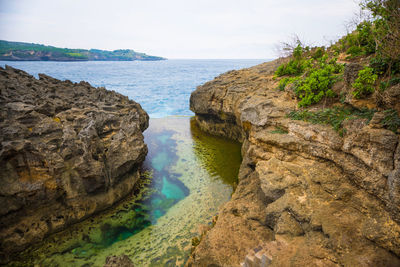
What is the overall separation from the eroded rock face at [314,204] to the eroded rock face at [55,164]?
6.65 m

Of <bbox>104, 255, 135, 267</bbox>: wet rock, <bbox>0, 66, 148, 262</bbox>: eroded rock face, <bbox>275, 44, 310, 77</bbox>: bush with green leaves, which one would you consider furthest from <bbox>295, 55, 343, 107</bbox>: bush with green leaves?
<bbox>0, 66, 148, 262</bbox>: eroded rock face

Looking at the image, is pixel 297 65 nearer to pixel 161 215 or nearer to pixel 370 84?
pixel 370 84

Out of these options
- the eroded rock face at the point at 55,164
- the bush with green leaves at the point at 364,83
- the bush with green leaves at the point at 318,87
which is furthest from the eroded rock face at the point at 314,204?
the eroded rock face at the point at 55,164

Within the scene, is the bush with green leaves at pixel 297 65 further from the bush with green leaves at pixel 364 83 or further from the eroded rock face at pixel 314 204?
the bush with green leaves at pixel 364 83

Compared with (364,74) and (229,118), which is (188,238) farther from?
(229,118)

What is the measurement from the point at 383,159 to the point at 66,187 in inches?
493

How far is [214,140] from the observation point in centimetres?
2122

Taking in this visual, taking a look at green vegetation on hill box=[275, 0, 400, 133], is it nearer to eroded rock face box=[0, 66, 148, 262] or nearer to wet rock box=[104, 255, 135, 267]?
wet rock box=[104, 255, 135, 267]

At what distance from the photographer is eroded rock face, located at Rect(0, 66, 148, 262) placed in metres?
8.38

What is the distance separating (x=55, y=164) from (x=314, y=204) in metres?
11.0

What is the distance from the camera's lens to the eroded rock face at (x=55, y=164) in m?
8.38

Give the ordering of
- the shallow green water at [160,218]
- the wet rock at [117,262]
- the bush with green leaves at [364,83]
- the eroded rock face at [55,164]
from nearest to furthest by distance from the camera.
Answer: the wet rock at [117,262] → the bush with green leaves at [364,83] → the eroded rock face at [55,164] → the shallow green water at [160,218]

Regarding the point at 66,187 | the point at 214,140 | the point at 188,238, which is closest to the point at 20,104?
the point at 66,187

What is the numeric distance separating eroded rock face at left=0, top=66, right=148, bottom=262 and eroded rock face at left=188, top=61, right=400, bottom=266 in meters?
6.65
